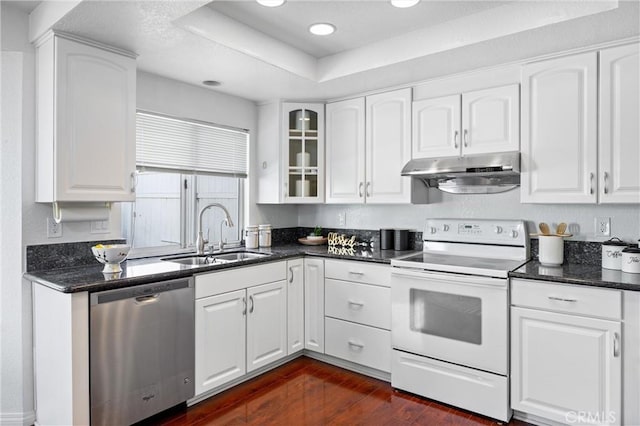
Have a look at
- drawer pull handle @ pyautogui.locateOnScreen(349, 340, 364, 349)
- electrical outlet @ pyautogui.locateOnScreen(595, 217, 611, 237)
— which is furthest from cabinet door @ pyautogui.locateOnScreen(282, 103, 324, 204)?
electrical outlet @ pyautogui.locateOnScreen(595, 217, 611, 237)

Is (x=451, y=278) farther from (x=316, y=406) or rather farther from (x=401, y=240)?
(x=316, y=406)

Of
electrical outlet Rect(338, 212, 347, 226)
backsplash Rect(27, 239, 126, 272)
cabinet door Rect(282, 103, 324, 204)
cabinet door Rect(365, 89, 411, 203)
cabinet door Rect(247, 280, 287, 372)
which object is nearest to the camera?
backsplash Rect(27, 239, 126, 272)

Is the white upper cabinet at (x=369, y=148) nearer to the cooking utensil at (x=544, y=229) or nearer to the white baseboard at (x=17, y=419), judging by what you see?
the cooking utensil at (x=544, y=229)

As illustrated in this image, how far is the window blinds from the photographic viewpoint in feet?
9.95

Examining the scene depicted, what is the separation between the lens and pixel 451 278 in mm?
2564

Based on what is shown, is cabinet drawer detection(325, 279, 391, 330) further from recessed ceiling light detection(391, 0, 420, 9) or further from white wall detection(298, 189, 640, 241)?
recessed ceiling light detection(391, 0, 420, 9)

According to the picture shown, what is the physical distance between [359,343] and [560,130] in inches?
78.7

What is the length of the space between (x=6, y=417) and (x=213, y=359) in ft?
3.84

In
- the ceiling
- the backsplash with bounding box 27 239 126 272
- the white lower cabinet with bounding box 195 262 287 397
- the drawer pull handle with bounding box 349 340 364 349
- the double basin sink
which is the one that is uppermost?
the ceiling

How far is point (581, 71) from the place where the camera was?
2459 mm

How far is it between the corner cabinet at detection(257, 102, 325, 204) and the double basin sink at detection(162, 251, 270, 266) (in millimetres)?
632

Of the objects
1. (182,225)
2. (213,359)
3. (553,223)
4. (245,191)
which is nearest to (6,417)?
(213,359)

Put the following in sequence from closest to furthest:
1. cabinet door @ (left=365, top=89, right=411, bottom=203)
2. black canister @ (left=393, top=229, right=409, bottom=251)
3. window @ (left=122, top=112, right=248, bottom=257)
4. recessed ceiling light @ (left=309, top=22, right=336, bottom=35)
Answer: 1. recessed ceiling light @ (left=309, top=22, right=336, bottom=35)
2. window @ (left=122, top=112, right=248, bottom=257)
3. cabinet door @ (left=365, top=89, right=411, bottom=203)
4. black canister @ (left=393, top=229, right=409, bottom=251)

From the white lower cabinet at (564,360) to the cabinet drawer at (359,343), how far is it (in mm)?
863
